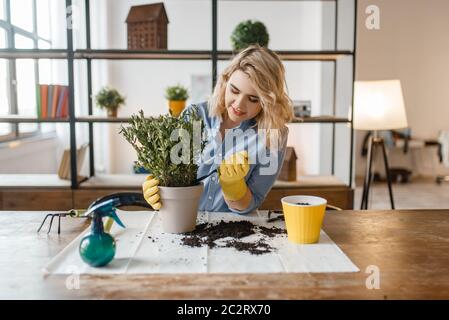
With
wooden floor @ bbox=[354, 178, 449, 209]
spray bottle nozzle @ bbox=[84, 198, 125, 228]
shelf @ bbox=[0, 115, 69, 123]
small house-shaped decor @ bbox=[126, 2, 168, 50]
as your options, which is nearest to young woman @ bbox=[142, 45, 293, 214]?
spray bottle nozzle @ bbox=[84, 198, 125, 228]

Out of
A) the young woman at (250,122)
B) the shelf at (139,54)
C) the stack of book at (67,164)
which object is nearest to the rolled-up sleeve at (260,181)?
the young woman at (250,122)

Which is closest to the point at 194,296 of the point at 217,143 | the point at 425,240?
the point at 425,240

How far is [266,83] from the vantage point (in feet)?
4.79

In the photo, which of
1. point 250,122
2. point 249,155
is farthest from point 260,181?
point 250,122

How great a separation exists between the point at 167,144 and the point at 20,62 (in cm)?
335

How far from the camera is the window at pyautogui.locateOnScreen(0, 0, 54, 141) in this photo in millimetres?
3537

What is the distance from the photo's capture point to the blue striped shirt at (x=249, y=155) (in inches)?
60.8

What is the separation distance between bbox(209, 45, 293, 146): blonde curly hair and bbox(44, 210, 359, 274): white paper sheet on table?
53 cm

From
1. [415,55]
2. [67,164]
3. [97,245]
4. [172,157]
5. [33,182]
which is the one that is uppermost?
[415,55]

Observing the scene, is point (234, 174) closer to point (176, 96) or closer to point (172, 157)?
point (172, 157)

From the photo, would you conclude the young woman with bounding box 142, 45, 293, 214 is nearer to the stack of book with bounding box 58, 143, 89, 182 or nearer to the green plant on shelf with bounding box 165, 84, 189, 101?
the green plant on shelf with bounding box 165, 84, 189, 101

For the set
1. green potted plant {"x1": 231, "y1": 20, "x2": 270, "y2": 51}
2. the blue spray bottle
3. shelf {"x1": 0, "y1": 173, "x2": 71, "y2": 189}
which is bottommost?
shelf {"x1": 0, "y1": 173, "x2": 71, "y2": 189}

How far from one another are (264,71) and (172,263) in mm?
769

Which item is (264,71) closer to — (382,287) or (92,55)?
(382,287)
